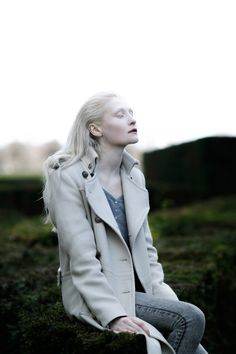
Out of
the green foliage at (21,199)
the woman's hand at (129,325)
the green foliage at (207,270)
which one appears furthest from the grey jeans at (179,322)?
the green foliage at (21,199)

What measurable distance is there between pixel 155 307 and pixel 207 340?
5.87 feet

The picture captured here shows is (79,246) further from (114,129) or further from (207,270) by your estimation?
(207,270)

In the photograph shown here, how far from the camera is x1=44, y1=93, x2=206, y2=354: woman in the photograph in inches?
124

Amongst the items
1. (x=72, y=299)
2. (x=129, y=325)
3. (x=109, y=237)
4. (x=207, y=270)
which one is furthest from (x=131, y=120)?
(x=207, y=270)

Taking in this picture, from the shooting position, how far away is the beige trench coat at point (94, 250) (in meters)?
3.20

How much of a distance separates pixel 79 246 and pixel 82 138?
0.63 metres

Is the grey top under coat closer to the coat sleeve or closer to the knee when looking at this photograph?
the coat sleeve

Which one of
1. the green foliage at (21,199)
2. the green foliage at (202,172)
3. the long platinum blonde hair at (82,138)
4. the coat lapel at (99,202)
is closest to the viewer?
the coat lapel at (99,202)

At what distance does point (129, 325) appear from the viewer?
3111 millimetres

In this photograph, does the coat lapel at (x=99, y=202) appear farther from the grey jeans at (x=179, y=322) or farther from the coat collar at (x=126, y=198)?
the grey jeans at (x=179, y=322)

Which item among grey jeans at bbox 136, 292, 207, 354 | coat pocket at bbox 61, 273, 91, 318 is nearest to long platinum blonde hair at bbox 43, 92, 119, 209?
coat pocket at bbox 61, 273, 91, 318

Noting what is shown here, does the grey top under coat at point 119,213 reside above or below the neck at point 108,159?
below

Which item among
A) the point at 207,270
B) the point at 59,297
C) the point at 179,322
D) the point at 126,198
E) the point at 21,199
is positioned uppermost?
the point at 126,198

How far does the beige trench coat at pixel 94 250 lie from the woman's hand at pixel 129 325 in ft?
0.10
